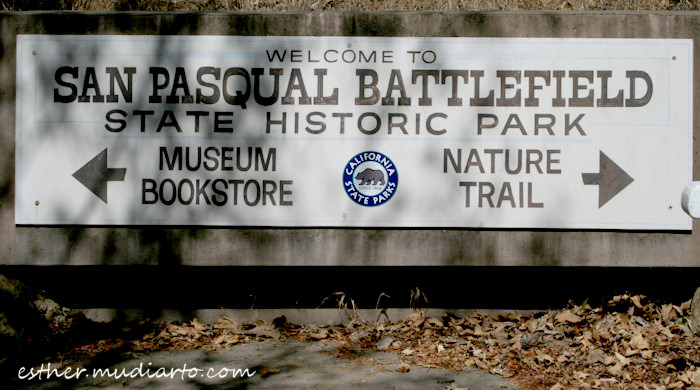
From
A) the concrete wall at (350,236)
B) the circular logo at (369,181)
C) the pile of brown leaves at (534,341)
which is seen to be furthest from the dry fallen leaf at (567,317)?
the circular logo at (369,181)

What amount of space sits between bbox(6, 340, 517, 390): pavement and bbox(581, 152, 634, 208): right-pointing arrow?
1784 millimetres

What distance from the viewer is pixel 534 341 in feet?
16.0

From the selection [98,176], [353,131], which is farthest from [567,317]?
[98,176]

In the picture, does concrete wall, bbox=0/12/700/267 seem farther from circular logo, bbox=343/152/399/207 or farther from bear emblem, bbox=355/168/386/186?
bear emblem, bbox=355/168/386/186

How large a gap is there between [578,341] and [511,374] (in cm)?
76

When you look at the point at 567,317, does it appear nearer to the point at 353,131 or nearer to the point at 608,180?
the point at 608,180

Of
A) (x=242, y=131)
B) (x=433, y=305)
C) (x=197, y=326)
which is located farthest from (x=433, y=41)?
(x=197, y=326)

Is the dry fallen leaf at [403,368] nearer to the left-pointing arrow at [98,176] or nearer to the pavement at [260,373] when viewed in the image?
the pavement at [260,373]

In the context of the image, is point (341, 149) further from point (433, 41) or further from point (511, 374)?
point (511, 374)

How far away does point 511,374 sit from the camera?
14.3 ft

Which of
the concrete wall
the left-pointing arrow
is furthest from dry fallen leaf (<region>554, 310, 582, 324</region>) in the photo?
the left-pointing arrow

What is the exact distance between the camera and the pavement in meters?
4.25

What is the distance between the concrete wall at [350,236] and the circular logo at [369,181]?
0.91 feet

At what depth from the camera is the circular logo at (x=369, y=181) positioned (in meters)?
5.19
